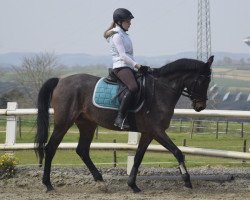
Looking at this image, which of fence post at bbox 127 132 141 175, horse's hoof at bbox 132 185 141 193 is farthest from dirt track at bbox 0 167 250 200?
fence post at bbox 127 132 141 175

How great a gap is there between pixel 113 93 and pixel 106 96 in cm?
12

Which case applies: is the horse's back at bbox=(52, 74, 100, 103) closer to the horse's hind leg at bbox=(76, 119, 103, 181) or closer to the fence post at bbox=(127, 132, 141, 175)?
the horse's hind leg at bbox=(76, 119, 103, 181)

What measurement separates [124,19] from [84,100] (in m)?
1.46

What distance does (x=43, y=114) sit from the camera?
884cm

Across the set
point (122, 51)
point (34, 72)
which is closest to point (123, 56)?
point (122, 51)

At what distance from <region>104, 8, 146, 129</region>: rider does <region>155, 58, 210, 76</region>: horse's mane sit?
38 centimetres

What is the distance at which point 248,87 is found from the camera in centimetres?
12812

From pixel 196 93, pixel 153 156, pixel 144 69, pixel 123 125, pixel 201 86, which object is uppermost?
pixel 144 69

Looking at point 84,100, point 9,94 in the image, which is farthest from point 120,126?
point 9,94

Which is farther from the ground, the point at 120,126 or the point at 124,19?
the point at 124,19

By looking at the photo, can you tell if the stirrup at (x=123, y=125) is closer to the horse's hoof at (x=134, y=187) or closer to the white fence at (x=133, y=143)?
the horse's hoof at (x=134, y=187)

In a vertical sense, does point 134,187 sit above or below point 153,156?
above

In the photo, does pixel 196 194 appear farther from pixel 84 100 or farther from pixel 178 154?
pixel 84 100

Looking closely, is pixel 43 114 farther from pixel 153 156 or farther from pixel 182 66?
pixel 153 156
